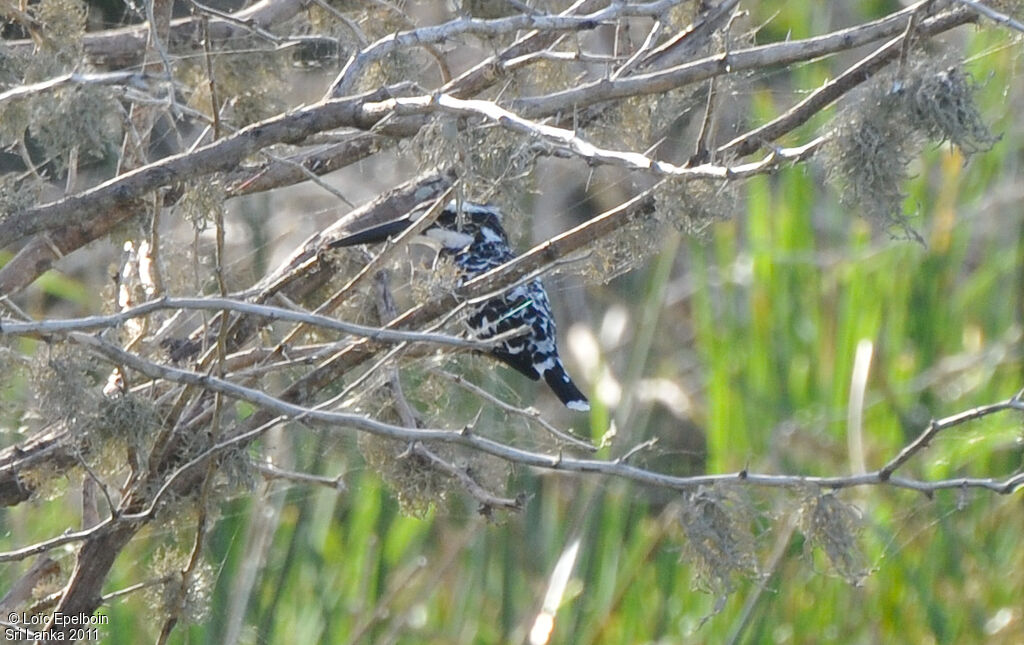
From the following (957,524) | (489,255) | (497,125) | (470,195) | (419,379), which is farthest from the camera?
(957,524)

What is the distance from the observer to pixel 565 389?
262cm

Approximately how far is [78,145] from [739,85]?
3.21ft

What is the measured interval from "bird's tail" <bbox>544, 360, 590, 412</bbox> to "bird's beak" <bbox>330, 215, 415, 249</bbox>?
1.65 feet

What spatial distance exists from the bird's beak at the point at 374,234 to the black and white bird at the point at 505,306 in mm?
186

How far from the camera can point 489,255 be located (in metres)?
2.65

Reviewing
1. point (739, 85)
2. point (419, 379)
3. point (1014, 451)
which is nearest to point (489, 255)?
point (419, 379)

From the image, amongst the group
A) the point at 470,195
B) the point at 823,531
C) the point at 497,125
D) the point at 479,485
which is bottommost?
the point at 479,485

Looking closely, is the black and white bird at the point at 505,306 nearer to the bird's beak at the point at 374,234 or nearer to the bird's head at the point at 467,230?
the bird's head at the point at 467,230

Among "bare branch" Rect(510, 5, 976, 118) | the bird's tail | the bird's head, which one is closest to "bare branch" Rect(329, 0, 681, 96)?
"bare branch" Rect(510, 5, 976, 118)

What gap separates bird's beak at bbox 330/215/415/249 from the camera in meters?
2.18

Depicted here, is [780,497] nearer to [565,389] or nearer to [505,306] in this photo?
[565,389]

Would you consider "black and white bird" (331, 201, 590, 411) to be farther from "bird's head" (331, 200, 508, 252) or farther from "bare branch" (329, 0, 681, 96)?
"bare branch" (329, 0, 681, 96)

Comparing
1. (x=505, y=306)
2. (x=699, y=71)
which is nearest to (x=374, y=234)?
(x=505, y=306)

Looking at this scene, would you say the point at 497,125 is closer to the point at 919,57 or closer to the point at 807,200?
the point at 919,57
